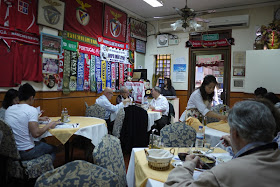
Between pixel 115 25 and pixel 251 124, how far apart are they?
6.09 metres

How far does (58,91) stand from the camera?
16.4 ft

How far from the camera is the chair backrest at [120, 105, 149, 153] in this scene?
4.14 meters

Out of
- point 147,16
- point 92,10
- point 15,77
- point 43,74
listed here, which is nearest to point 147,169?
point 15,77

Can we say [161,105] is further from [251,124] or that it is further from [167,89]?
[251,124]

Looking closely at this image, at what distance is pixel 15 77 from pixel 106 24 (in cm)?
309

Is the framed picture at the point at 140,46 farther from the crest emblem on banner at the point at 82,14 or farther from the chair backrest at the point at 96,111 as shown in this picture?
the chair backrest at the point at 96,111

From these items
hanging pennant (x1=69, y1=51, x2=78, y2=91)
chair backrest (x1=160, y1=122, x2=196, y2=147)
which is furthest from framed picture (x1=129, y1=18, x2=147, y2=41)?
chair backrest (x1=160, y1=122, x2=196, y2=147)

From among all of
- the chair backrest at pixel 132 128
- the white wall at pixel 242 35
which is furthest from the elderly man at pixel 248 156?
the white wall at pixel 242 35

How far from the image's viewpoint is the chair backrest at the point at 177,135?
2.65 m

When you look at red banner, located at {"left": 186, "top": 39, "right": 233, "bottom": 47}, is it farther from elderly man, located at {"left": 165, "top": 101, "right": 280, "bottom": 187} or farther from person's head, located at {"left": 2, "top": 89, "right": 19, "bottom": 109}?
elderly man, located at {"left": 165, "top": 101, "right": 280, "bottom": 187}

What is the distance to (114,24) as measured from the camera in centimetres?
653

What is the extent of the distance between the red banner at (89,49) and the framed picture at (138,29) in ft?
5.86

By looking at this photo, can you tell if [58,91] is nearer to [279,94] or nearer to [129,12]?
[129,12]

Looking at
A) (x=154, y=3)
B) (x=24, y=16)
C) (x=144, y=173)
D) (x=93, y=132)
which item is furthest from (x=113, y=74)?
(x=144, y=173)
